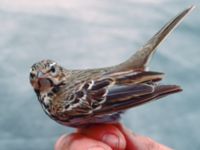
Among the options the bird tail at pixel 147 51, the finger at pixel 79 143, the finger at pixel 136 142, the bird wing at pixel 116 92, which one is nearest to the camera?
the finger at pixel 79 143

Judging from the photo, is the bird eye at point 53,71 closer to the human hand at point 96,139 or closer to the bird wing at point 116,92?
the bird wing at point 116,92

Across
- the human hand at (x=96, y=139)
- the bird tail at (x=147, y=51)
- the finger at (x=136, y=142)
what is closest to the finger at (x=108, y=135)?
the human hand at (x=96, y=139)

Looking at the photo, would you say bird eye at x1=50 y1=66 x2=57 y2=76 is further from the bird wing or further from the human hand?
the human hand

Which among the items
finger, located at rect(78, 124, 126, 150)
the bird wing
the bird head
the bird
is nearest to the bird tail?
the bird

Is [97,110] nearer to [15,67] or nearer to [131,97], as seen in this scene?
[131,97]

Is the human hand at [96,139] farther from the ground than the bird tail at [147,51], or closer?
closer

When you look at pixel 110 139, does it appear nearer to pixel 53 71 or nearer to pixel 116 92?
pixel 116 92
